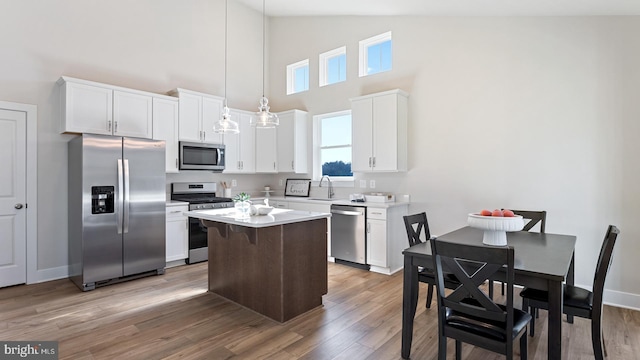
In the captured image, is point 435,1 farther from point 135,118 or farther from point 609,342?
point 135,118

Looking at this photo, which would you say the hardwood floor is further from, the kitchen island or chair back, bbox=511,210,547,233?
chair back, bbox=511,210,547,233

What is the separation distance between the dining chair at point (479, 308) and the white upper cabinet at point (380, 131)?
263 cm

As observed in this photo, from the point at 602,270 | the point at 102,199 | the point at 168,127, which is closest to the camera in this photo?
the point at 602,270

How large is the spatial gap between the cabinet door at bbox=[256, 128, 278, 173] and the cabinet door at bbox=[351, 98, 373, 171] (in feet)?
5.62

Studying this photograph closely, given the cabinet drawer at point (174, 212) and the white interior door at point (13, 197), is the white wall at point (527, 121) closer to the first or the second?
the cabinet drawer at point (174, 212)

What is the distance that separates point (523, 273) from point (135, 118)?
4580 mm

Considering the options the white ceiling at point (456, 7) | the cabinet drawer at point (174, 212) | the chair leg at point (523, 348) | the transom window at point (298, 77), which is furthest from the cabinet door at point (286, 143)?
the chair leg at point (523, 348)

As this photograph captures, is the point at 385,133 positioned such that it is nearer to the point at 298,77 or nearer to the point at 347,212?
the point at 347,212

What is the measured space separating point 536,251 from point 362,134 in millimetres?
2870

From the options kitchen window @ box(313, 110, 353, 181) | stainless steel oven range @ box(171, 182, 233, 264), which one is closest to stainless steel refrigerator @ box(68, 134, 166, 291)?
stainless steel oven range @ box(171, 182, 233, 264)

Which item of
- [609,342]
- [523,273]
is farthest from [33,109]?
[609,342]

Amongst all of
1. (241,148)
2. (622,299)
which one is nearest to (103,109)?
(241,148)

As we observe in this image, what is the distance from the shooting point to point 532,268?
185cm

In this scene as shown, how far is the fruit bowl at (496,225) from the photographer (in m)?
2.17
